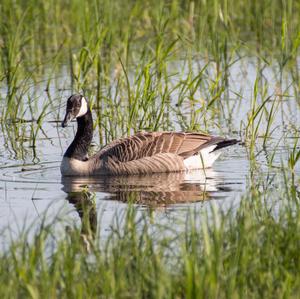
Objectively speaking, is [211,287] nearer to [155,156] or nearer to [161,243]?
[161,243]

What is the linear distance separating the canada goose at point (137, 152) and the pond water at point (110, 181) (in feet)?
0.54

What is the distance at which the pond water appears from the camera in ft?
31.8

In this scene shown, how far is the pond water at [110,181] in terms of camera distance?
31.8ft

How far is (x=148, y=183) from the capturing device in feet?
37.9

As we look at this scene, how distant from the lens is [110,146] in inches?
476

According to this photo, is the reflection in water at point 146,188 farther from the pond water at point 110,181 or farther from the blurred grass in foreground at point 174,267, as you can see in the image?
the blurred grass in foreground at point 174,267

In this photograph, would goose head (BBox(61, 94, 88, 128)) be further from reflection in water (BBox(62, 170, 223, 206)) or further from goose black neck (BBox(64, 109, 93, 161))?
reflection in water (BBox(62, 170, 223, 206))

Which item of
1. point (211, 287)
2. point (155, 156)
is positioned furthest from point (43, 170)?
point (211, 287)

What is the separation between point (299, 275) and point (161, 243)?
937mm

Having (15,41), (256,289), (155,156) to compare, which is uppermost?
(15,41)

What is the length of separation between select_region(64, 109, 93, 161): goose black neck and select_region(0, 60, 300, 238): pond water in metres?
0.32

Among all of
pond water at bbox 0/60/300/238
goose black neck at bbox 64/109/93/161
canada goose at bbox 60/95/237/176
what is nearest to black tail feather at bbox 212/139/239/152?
canada goose at bbox 60/95/237/176

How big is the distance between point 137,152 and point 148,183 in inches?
28.0

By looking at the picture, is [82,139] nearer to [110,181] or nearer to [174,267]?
[110,181]
